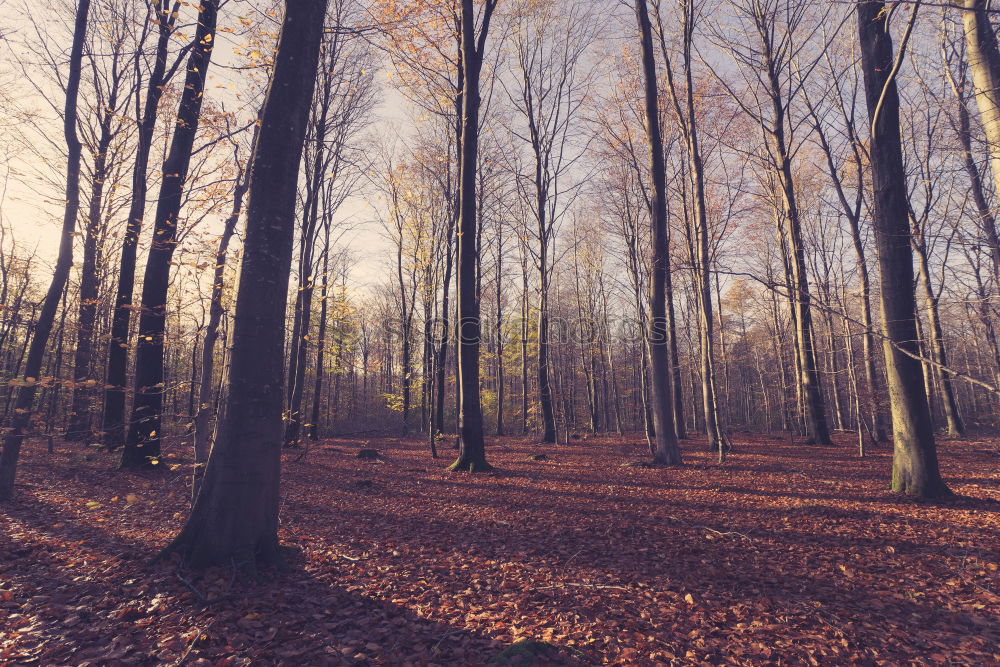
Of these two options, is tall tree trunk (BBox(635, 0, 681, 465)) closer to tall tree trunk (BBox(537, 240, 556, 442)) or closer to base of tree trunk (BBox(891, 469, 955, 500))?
base of tree trunk (BBox(891, 469, 955, 500))

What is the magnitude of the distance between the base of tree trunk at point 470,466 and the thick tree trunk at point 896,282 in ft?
25.4

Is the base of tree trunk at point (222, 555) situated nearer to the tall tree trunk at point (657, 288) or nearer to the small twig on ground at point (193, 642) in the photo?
the small twig on ground at point (193, 642)

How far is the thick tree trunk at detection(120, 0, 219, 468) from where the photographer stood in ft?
29.3

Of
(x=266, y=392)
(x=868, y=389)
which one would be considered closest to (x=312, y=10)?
(x=266, y=392)

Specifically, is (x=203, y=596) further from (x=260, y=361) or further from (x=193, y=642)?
(x=260, y=361)

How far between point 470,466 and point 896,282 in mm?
9011

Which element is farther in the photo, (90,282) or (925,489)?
(90,282)

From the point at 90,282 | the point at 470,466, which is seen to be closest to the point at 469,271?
the point at 470,466

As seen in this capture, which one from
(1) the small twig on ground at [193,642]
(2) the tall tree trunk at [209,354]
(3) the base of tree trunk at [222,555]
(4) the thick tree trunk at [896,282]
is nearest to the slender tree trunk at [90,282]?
(2) the tall tree trunk at [209,354]

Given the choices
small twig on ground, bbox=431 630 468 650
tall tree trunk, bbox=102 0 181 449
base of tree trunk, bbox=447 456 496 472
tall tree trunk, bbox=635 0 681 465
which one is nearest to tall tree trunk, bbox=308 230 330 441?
tall tree trunk, bbox=102 0 181 449

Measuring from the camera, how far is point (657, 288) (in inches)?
439

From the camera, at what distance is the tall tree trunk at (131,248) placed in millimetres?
9961

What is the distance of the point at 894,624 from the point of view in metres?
3.35

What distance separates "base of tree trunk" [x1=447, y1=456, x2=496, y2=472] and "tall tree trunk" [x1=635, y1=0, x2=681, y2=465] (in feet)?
14.5
